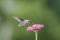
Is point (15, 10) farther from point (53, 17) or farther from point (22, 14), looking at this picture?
point (53, 17)

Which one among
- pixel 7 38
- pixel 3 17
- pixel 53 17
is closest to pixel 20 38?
pixel 7 38

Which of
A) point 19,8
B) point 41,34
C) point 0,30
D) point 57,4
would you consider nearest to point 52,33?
point 41,34

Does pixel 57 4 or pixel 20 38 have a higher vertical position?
pixel 57 4

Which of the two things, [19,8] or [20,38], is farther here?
[19,8]

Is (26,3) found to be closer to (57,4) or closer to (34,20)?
(34,20)

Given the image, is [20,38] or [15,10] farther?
[15,10]

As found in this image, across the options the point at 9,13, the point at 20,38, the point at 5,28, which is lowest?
the point at 20,38
